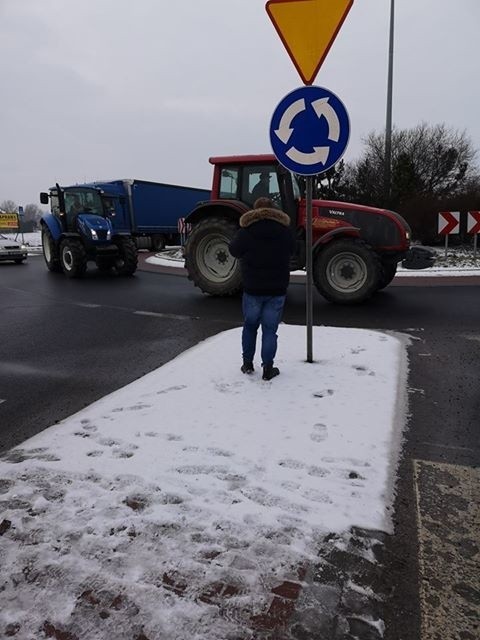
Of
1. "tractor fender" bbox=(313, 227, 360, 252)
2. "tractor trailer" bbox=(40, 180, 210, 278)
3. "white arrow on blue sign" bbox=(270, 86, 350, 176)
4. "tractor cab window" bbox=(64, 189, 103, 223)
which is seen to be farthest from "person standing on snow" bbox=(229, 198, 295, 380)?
"tractor cab window" bbox=(64, 189, 103, 223)

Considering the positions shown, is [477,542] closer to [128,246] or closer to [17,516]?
[17,516]

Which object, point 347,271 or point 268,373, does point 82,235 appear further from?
point 268,373

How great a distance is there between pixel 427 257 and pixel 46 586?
8.74 meters

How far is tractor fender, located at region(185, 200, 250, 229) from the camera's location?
9.94 metres

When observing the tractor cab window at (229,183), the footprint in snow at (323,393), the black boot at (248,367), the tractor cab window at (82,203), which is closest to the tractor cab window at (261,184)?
the tractor cab window at (229,183)

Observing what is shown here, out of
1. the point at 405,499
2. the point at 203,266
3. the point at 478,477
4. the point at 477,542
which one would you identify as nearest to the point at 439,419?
the point at 478,477

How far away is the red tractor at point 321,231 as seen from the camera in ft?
30.3

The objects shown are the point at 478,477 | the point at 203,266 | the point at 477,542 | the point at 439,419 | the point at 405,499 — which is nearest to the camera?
the point at 477,542

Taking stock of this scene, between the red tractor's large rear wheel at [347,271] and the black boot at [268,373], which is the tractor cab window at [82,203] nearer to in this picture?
the red tractor's large rear wheel at [347,271]

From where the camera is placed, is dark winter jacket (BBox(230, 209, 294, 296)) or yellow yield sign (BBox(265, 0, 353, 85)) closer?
yellow yield sign (BBox(265, 0, 353, 85))

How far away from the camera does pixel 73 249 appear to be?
14945 millimetres

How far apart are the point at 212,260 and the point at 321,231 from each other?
239 cm

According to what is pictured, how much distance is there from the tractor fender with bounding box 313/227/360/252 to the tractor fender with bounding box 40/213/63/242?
9105mm

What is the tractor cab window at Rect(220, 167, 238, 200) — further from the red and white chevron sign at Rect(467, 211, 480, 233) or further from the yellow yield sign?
the red and white chevron sign at Rect(467, 211, 480, 233)
